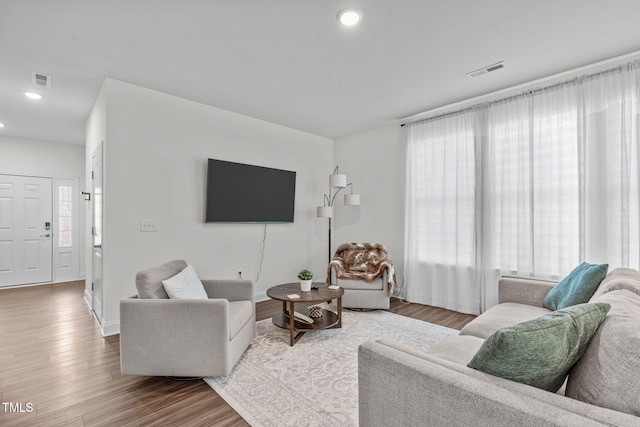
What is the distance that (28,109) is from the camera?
4.20m

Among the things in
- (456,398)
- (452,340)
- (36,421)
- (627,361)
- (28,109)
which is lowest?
(36,421)

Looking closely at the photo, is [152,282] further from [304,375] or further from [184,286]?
[304,375]

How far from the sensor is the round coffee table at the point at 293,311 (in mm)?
2943

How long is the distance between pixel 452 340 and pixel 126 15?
318 cm

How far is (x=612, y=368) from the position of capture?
3.07 ft

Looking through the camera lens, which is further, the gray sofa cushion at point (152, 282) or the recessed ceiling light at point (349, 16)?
the gray sofa cushion at point (152, 282)

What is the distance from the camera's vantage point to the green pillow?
100 cm

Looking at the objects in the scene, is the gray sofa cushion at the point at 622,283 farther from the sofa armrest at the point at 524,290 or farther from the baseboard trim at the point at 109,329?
the baseboard trim at the point at 109,329

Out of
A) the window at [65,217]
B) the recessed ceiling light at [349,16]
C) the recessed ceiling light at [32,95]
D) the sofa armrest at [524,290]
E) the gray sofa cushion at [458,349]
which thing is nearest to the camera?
the gray sofa cushion at [458,349]

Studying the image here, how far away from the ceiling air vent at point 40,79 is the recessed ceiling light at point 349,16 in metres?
3.14

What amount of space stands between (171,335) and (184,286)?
42cm

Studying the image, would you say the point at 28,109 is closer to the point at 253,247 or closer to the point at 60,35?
the point at 60,35

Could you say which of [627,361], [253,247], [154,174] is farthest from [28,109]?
[627,361]

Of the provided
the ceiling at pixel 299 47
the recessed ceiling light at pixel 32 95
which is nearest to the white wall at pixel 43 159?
the ceiling at pixel 299 47
